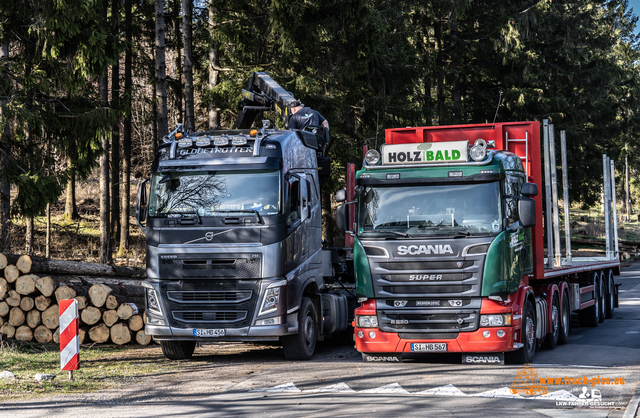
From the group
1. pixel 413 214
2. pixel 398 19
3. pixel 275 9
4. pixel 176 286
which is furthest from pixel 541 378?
pixel 398 19

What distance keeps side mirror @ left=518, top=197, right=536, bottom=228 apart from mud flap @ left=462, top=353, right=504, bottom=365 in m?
1.98

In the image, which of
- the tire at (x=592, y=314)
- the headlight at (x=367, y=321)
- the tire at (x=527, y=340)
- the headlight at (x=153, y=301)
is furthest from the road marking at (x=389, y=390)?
the tire at (x=592, y=314)

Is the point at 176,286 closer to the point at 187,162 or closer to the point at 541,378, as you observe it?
the point at 187,162

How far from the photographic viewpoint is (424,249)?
9969 millimetres

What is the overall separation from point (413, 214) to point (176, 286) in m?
3.83

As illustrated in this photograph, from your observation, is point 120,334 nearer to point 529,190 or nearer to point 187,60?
point 529,190

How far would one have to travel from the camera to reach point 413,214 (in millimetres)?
10266

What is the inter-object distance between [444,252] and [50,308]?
733 cm

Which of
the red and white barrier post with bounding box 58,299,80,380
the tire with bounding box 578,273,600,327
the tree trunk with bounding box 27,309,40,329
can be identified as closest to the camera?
the red and white barrier post with bounding box 58,299,80,380

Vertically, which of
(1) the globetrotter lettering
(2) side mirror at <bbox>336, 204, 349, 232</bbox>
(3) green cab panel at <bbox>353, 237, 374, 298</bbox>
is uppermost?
(1) the globetrotter lettering

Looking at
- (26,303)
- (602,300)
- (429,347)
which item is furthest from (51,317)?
(602,300)

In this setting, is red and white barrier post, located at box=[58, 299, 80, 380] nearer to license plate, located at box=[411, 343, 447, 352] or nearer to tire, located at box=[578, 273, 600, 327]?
license plate, located at box=[411, 343, 447, 352]

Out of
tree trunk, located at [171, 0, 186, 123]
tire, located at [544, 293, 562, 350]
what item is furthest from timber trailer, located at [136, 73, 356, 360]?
tree trunk, located at [171, 0, 186, 123]

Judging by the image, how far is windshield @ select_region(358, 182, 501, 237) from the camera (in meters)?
10.0
